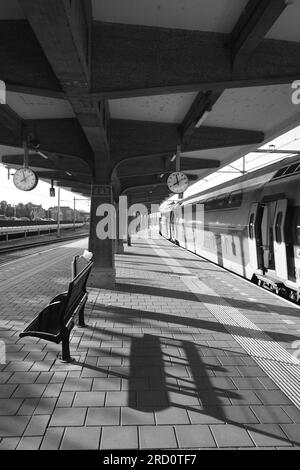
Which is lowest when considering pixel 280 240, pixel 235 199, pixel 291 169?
pixel 280 240

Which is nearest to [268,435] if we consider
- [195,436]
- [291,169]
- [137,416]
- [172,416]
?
[195,436]

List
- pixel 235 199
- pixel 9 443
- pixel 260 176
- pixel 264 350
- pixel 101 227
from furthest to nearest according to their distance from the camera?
pixel 235 199
pixel 101 227
pixel 260 176
pixel 264 350
pixel 9 443

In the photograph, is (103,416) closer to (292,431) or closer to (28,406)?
(28,406)

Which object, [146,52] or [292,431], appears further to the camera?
[146,52]

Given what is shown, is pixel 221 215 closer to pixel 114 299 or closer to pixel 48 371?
pixel 114 299

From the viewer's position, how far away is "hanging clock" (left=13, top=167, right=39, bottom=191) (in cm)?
870

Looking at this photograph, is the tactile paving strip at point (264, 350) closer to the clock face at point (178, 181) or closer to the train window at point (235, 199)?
the clock face at point (178, 181)

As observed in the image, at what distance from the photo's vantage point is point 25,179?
8.77 meters

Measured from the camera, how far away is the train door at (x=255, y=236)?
27.7ft

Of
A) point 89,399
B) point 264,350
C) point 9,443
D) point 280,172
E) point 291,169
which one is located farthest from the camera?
point 280,172

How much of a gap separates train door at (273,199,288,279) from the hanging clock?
5.52 meters

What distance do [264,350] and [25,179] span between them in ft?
22.0

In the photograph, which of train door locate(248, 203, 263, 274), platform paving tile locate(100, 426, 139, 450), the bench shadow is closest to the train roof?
train door locate(248, 203, 263, 274)
